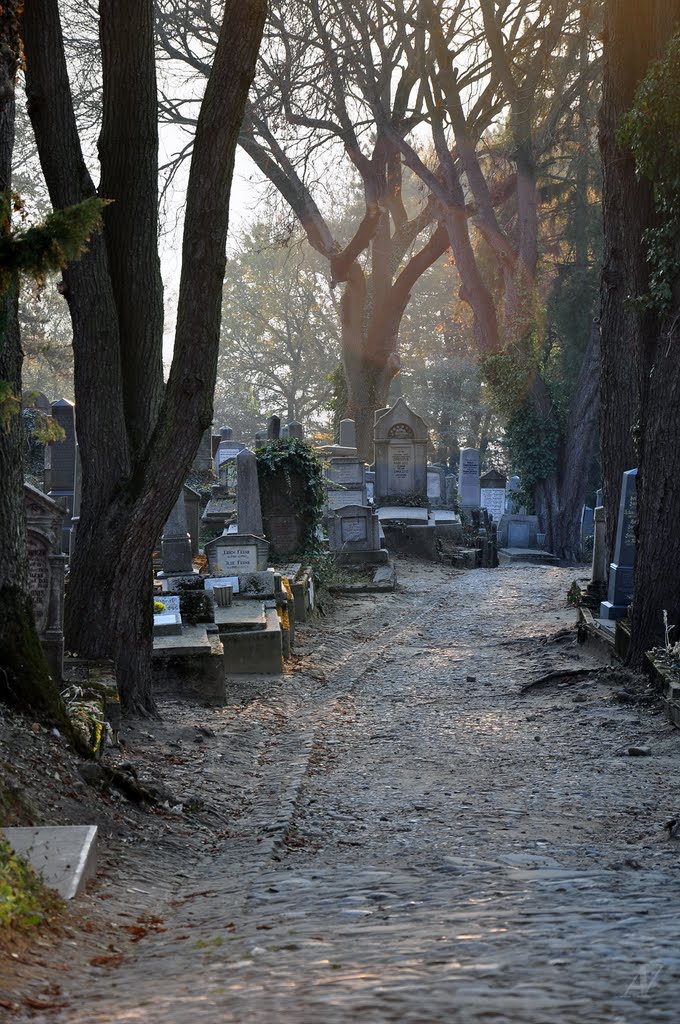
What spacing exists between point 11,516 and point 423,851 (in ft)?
9.36

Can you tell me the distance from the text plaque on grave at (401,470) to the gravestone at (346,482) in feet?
10.9

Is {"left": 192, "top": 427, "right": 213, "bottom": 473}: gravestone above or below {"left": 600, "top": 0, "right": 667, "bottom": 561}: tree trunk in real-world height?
below

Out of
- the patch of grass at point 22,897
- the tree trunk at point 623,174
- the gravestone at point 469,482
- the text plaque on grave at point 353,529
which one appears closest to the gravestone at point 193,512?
the text plaque on grave at point 353,529

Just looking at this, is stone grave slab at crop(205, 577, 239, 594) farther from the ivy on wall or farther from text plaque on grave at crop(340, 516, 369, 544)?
text plaque on grave at crop(340, 516, 369, 544)

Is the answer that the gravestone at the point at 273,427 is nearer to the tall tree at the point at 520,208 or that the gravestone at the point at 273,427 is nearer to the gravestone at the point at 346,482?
the gravestone at the point at 346,482

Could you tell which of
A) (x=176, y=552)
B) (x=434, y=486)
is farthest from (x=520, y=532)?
(x=176, y=552)

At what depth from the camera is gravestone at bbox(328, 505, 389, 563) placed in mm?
20406

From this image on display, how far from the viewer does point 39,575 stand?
7938mm

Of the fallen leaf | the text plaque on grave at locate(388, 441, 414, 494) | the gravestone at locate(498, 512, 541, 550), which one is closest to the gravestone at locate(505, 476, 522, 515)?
the gravestone at locate(498, 512, 541, 550)

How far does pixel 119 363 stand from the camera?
8.25 m

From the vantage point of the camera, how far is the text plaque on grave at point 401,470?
84.8 ft

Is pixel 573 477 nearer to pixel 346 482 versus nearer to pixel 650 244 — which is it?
pixel 346 482

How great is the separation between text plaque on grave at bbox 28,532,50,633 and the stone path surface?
1621mm

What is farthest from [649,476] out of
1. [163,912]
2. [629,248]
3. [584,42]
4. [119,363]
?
[584,42]
